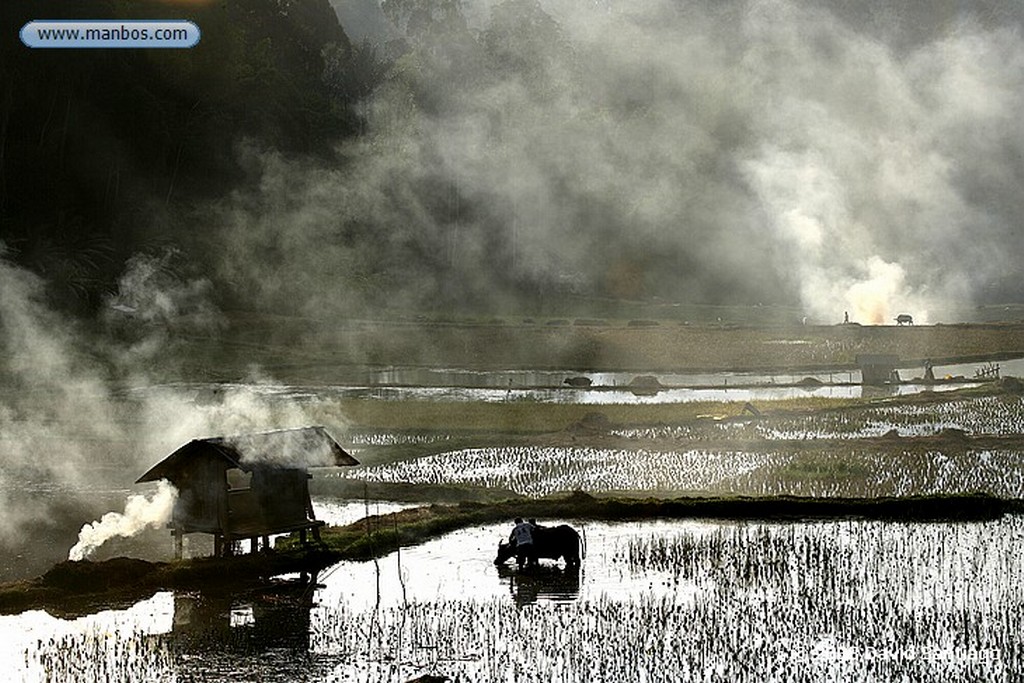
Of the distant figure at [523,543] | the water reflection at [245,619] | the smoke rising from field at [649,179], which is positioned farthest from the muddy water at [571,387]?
the water reflection at [245,619]

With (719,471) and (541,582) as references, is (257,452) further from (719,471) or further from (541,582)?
(719,471)

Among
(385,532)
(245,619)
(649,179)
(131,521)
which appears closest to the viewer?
(245,619)

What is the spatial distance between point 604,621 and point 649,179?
68650mm

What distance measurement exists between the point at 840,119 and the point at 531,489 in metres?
77.1

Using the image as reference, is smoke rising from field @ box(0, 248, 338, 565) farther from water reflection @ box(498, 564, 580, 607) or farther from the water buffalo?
the water buffalo

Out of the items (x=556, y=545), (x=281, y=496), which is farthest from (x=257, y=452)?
(x=556, y=545)

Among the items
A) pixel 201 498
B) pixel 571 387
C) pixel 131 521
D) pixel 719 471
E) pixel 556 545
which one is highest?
pixel 571 387

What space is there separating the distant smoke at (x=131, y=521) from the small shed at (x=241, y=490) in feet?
1.71

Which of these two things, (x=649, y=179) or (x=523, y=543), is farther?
(x=649, y=179)

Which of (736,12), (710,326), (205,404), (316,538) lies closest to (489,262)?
(710,326)

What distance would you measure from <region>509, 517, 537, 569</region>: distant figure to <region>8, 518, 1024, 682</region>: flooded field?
304 millimetres

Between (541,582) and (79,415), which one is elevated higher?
(79,415)

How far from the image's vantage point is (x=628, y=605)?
707 inches

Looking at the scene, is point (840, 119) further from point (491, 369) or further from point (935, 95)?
point (491, 369)
